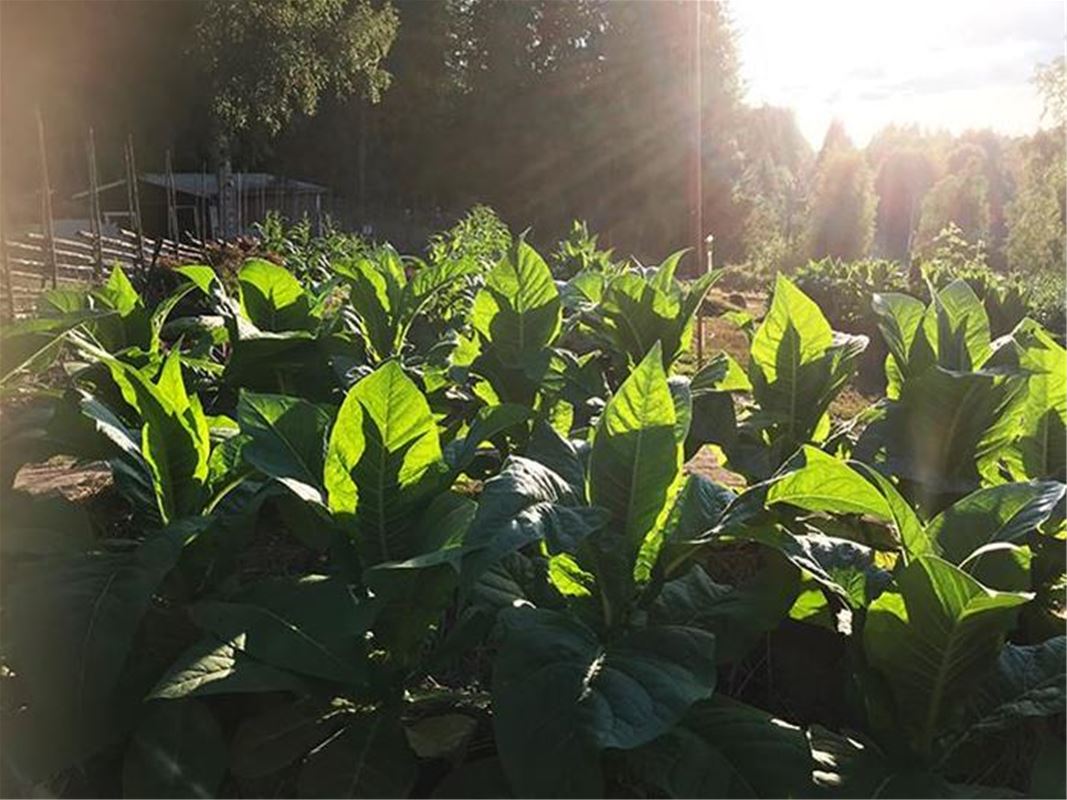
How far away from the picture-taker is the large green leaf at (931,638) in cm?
143

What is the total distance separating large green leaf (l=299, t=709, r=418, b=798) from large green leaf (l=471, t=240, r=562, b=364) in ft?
4.60

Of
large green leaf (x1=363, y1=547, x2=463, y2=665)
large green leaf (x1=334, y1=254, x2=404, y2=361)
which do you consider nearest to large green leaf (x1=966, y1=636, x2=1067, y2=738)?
large green leaf (x1=363, y1=547, x2=463, y2=665)

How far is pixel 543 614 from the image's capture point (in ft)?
4.94

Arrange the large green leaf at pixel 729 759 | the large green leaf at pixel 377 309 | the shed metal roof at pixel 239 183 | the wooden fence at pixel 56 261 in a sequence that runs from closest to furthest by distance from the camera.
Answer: the large green leaf at pixel 729 759, the large green leaf at pixel 377 309, the wooden fence at pixel 56 261, the shed metal roof at pixel 239 183

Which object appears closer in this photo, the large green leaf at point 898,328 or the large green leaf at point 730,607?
the large green leaf at point 730,607

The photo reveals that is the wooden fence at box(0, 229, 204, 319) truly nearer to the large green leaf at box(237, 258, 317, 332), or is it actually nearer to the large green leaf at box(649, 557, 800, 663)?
the large green leaf at box(237, 258, 317, 332)

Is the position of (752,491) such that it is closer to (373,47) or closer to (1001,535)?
(1001,535)

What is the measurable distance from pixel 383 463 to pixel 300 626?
0.97 ft

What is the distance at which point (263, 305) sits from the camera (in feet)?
11.2

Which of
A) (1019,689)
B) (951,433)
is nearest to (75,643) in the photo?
(1019,689)

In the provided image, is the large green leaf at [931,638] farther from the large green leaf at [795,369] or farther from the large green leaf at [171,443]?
Result: the large green leaf at [171,443]

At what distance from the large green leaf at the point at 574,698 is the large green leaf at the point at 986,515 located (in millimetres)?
490

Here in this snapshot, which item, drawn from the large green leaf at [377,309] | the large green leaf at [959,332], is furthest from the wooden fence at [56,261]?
the large green leaf at [959,332]

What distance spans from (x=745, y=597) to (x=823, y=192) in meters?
50.9
